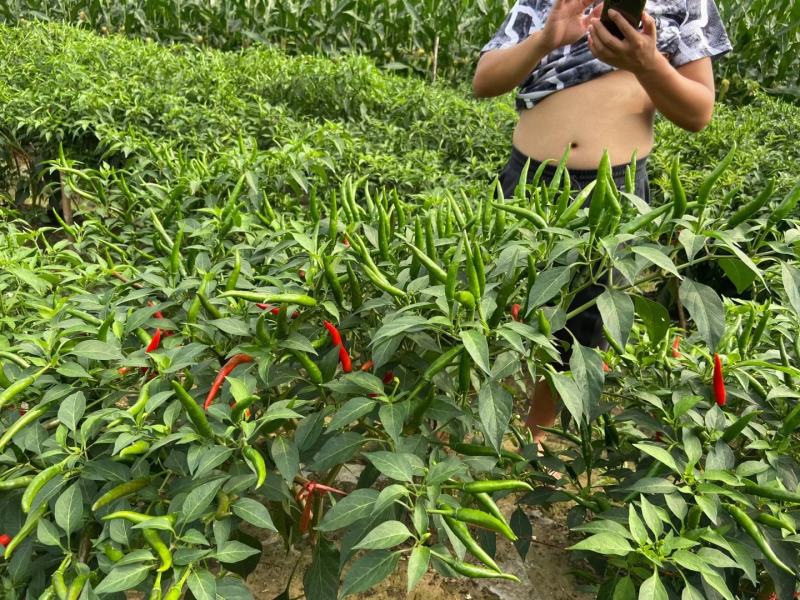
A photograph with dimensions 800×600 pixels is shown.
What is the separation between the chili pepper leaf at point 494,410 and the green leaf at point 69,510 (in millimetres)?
657

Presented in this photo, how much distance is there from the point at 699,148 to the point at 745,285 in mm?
3146

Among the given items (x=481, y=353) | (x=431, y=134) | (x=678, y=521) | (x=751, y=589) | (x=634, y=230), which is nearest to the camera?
(x=481, y=353)

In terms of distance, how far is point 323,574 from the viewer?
135 centimetres

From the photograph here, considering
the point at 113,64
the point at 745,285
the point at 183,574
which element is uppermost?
the point at 745,285

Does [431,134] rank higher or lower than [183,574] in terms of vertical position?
lower

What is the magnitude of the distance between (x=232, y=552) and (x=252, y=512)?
7cm

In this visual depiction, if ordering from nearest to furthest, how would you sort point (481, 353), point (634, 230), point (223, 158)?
point (481, 353)
point (634, 230)
point (223, 158)

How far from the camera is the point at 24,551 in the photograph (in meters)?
1.11

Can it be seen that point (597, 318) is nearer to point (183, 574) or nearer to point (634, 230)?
point (634, 230)

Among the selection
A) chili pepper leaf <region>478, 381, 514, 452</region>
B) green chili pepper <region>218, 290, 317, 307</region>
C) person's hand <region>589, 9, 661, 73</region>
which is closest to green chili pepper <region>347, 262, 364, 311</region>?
green chili pepper <region>218, 290, 317, 307</region>

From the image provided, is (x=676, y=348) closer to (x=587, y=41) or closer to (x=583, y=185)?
(x=583, y=185)

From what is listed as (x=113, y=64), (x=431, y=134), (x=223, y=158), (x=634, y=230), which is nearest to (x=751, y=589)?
(x=634, y=230)

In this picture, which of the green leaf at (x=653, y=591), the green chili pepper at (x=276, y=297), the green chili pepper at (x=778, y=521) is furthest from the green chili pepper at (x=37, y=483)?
the green chili pepper at (x=778, y=521)

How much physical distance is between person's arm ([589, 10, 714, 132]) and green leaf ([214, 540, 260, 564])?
1.51 metres
